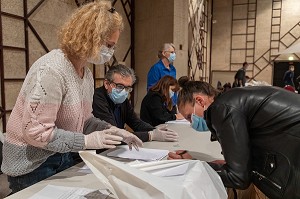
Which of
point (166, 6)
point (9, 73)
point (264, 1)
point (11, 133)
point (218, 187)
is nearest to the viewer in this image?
point (218, 187)

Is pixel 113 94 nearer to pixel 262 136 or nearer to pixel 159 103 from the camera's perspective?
pixel 159 103

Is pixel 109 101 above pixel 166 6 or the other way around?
the other way around

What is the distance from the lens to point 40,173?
1.10 m

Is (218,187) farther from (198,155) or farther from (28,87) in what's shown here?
(28,87)

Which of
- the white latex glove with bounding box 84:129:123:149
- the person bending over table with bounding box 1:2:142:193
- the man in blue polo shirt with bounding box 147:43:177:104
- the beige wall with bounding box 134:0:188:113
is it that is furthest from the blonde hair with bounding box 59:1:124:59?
the beige wall with bounding box 134:0:188:113

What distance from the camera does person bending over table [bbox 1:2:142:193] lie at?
96 cm

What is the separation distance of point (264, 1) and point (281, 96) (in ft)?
30.2

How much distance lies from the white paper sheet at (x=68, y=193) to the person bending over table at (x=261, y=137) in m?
0.42

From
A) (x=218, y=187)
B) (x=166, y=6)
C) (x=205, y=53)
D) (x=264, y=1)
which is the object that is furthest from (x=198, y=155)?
(x=264, y=1)

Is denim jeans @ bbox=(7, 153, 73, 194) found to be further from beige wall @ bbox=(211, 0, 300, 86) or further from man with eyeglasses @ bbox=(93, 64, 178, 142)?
beige wall @ bbox=(211, 0, 300, 86)

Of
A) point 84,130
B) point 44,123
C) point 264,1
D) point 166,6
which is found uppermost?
point 264,1

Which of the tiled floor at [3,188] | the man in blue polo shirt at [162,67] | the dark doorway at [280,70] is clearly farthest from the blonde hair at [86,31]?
the dark doorway at [280,70]

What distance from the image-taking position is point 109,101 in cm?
194

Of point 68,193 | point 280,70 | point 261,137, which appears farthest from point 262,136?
point 280,70
